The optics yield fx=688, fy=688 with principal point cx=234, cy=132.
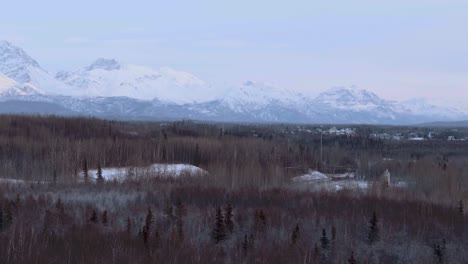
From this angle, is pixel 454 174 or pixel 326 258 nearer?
pixel 326 258

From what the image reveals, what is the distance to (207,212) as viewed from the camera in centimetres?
1576

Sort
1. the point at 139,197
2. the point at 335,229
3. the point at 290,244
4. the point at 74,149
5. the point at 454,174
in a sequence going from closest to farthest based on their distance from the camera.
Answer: the point at 290,244
the point at 335,229
the point at 139,197
the point at 454,174
the point at 74,149

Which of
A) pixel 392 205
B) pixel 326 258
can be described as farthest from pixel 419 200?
pixel 326 258

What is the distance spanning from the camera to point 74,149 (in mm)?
28516

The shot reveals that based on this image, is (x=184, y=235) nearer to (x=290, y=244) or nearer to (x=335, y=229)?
(x=290, y=244)

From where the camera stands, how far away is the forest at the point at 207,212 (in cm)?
1133

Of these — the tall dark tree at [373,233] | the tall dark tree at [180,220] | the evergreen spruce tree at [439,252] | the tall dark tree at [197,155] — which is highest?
the tall dark tree at [197,155]

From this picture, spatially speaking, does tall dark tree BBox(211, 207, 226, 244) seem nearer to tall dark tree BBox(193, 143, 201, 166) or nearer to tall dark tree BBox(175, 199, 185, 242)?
tall dark tree BBox(175, 199, 185, 242)

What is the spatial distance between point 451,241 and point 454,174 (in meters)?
10.4

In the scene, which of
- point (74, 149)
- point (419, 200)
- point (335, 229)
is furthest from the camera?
Result: point (74, 149)

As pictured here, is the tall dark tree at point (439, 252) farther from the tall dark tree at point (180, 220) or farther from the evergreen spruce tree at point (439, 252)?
the tall dark tree at point (180, 220)

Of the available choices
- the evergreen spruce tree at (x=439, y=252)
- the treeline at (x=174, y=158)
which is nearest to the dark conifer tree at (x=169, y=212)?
the evergreen spruce tree at (x=439, y=252)

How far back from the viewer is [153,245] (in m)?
11.3

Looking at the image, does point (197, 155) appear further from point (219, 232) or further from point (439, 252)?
point (439, 252)
